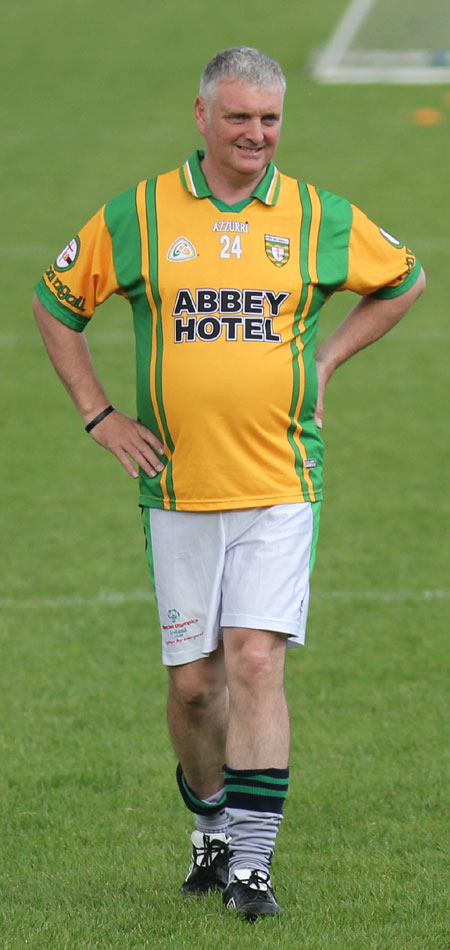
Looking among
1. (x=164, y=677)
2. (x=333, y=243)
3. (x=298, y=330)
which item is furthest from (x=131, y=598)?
(x=333, y=243)

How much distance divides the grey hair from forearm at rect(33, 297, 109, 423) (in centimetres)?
78

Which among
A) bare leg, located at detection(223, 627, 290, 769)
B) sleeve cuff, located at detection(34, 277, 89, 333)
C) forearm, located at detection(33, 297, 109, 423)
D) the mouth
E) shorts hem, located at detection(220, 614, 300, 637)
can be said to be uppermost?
the mouth

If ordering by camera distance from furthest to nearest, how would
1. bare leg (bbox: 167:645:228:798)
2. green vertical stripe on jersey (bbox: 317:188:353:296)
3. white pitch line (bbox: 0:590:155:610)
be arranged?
white pitch line (bbox: 0:590:155:610)
bare leg (bbox: 167:645:228:798)
green vertical stripe on jersey (bbox: 317:188:353:296)

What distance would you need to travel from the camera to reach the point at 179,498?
4.27 metres

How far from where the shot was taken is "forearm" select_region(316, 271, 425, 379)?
4531 millimetres

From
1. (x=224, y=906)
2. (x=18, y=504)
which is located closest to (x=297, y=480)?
(x=224, y=906)

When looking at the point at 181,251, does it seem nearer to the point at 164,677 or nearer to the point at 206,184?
the point at 206,184

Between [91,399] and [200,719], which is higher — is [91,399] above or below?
above

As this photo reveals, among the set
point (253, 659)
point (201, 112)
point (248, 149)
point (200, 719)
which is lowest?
point (200, 719)

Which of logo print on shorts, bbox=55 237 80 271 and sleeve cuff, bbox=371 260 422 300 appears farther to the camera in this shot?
sleeve cuff, bbox=371 260 422 300

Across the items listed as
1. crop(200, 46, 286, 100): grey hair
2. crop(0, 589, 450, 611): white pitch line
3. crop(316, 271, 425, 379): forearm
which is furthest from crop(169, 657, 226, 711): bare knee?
crop(0, 589, 450, 611): white pitch line

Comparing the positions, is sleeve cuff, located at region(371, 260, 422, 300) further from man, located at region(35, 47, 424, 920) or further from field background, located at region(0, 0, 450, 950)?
field background, located at region(0, 0, 450, 950)

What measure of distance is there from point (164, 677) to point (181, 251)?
9.27ft

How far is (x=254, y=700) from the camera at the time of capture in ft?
13.6
